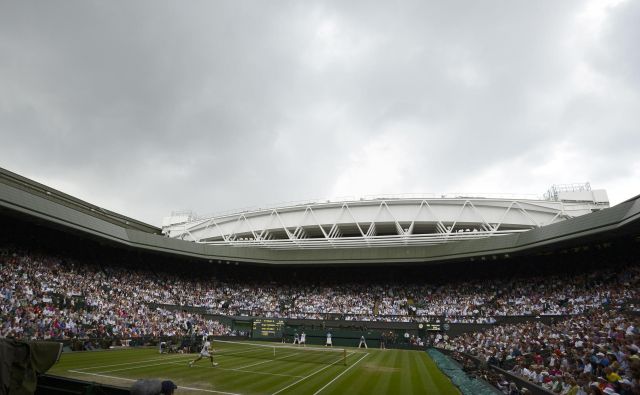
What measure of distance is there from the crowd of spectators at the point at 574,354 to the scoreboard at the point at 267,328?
70.2ft

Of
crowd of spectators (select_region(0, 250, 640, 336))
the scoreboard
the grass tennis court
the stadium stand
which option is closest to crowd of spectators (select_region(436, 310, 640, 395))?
the stadium stand

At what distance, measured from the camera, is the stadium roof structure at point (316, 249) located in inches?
1241

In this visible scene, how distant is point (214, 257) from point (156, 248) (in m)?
7.58

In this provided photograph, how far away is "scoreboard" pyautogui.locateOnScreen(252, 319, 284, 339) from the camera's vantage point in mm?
46562

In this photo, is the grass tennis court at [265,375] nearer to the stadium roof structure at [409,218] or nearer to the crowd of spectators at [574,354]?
the crowd of spectators at [574,354]

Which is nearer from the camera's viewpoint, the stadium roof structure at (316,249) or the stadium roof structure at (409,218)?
the stadium roof structure at (316,249)

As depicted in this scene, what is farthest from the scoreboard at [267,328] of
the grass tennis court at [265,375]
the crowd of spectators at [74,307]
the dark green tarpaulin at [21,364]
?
the dark green tarpaulin at [21,364]

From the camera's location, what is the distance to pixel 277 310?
50.5 m

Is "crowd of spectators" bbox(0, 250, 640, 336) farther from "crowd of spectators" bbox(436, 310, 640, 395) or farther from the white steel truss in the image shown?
the white steel truss

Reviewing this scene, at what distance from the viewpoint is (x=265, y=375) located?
19406 millimetres

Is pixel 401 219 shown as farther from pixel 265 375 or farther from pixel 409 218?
pixel 265 375

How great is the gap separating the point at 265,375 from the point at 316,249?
31.8m

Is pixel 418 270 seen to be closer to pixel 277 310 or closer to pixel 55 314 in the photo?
pixel 277 310

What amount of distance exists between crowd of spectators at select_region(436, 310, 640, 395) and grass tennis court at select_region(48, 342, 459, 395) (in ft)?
13.1
